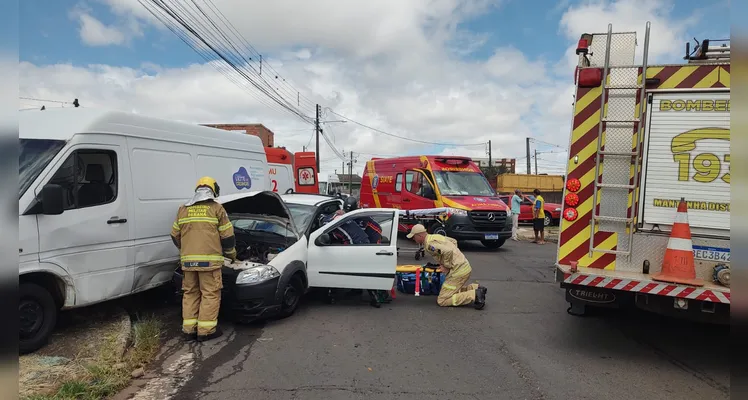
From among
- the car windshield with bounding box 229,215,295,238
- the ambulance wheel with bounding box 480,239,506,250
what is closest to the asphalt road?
the car windshield with bounding box 229,215,295,238

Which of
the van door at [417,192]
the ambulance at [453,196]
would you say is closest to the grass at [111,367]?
the ambulance at [453,196]

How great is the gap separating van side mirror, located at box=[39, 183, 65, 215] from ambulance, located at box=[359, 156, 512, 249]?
29.8ft

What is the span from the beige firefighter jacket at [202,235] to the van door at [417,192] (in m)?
7.80

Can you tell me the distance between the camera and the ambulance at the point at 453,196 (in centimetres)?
1184

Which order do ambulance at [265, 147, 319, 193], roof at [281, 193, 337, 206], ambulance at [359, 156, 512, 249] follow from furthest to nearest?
ambulance at [265, 147, 319, 193] → ambulance at [359, 156, 512, 249] → roof at [281, 193, 337, 206]

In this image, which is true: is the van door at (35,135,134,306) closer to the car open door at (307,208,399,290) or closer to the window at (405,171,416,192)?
the car open door at (307,208,399,290)

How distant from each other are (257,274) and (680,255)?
14.6ft

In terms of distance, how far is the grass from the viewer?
3.55m

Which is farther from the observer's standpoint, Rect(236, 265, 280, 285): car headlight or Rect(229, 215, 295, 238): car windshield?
Rect(229, 215, 295, 238): car windshield

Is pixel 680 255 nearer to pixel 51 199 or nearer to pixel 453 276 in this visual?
pixel 453 276

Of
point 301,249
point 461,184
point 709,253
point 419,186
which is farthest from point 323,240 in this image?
point 461,184

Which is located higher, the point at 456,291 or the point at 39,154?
the point at 39,154

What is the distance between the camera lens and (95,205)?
16.5 ft

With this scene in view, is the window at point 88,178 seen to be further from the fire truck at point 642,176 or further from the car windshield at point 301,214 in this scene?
the fire truck at point 642,176
